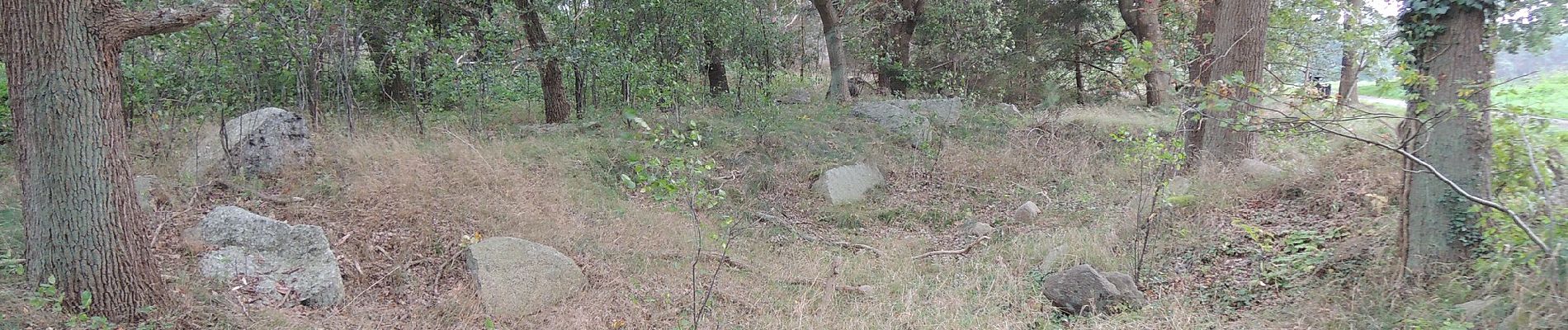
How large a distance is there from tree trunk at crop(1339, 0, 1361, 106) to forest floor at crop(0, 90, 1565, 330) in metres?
0.69

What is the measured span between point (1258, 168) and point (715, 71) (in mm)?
7222

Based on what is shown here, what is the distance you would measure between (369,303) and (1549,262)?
20.0 feet

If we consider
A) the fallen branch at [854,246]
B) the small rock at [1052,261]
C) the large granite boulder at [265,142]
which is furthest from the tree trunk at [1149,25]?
the large granite boulder at [265,142]

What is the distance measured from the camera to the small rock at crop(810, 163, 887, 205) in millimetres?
8984

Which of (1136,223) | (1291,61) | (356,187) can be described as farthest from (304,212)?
(1291,61)

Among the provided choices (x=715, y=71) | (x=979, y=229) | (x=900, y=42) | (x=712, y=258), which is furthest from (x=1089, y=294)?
(x=900, y=42)

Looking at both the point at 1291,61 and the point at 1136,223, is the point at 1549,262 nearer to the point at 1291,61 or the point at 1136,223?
the point at 1136,223

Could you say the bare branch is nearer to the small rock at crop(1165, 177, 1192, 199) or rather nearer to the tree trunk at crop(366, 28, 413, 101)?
the tree trunk at crop(366, 28, 413, 101)

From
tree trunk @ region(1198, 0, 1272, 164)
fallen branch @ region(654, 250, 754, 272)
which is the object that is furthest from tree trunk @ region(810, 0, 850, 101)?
fallen branch @ region(654, 250, 754, 272)

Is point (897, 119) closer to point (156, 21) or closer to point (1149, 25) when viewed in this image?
point (1149, 25)

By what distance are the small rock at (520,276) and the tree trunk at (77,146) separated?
5.74ft

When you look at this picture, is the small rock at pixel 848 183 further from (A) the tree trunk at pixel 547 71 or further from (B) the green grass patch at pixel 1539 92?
(B) the green grass patch at pixel 1539 92

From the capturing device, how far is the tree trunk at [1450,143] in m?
4.37

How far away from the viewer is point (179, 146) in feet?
23.7
